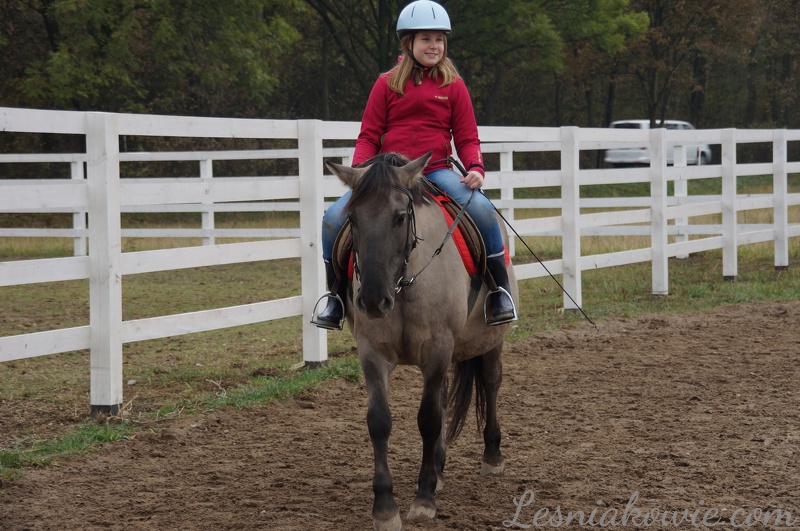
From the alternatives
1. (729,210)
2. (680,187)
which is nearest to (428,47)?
(729,210)

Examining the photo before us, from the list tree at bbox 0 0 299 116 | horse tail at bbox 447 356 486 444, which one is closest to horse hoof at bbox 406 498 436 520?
horse tail at bbox 447 356 486 444

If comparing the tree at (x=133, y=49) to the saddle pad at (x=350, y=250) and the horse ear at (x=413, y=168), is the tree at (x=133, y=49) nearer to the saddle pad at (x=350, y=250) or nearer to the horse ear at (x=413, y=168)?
the saddle pad at (x=350, y=250)

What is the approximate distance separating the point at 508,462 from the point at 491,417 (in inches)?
11.9

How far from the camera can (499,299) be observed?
502 cm

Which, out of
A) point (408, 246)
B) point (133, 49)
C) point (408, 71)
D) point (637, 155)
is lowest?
point (408, 246)

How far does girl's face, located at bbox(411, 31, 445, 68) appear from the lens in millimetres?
4934

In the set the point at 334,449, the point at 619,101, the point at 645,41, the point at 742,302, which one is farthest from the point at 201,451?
the point at 619,101

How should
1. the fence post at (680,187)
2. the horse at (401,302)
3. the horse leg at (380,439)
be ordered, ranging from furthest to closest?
the fence post at (680,187) < the horse leg at (380,439) < the horse at (401,302)

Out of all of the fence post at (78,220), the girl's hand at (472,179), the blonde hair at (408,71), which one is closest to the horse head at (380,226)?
the girl's hand at (472,179)

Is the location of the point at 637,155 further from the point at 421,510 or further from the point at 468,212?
the point at 421,510

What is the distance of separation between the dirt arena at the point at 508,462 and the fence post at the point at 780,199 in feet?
21.4

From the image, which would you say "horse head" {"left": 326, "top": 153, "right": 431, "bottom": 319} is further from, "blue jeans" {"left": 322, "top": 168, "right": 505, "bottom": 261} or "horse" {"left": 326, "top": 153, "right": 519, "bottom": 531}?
"blue jeans" {"left": 322, "top": 168, "right": 505, "bottom": 261}

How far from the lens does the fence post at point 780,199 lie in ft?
46.2

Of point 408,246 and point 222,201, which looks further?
point 222,201
